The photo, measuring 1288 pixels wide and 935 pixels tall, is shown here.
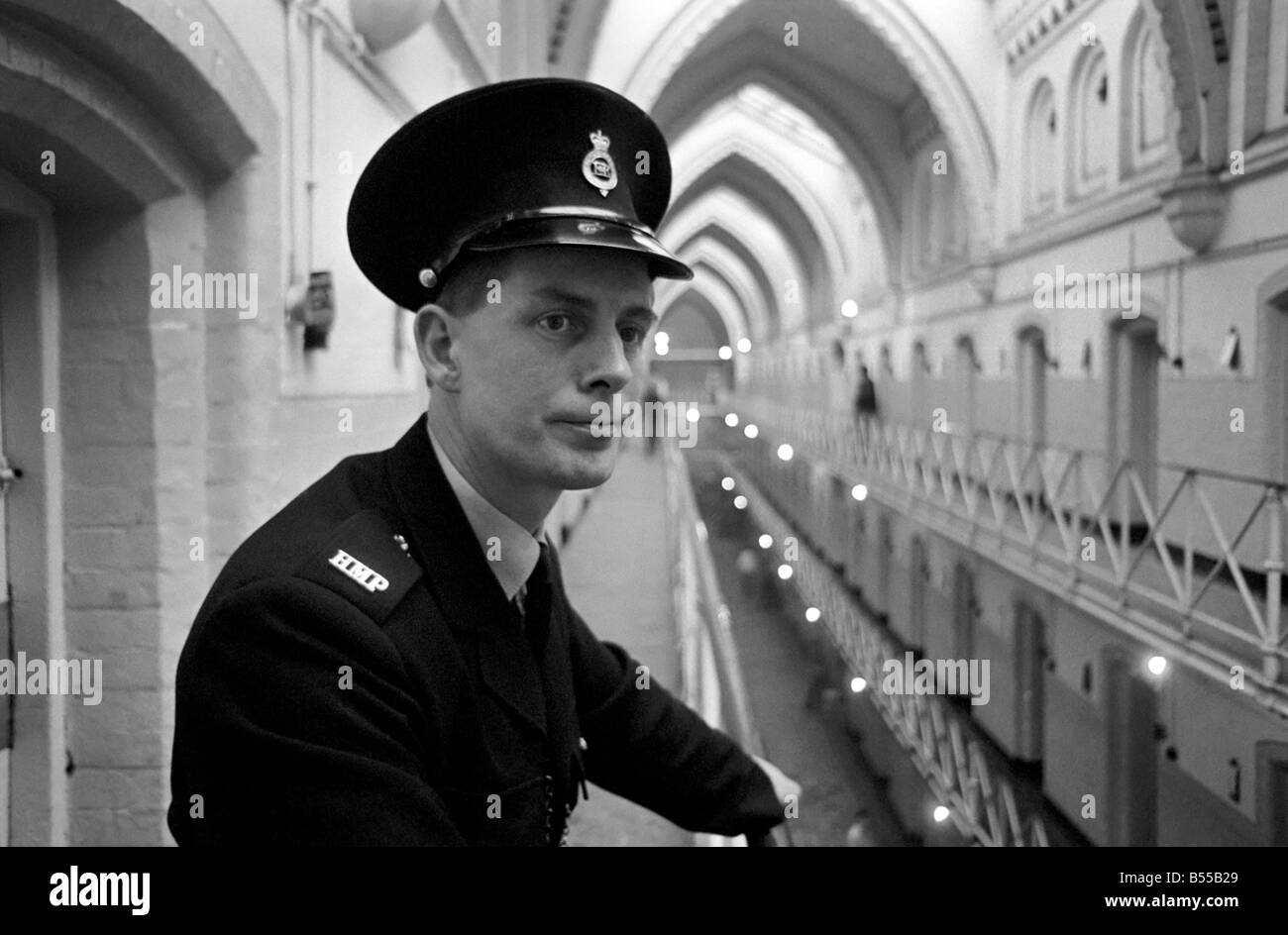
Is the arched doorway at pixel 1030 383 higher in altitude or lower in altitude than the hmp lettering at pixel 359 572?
higher

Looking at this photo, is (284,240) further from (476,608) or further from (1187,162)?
(1187,162)

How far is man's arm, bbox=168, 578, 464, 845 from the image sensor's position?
771 millimetres

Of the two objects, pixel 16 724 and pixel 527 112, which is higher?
pixel 527 112

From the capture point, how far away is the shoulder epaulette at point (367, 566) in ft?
2.78

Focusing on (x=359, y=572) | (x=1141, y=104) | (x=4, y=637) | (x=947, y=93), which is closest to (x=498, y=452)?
(x=359, y=572)

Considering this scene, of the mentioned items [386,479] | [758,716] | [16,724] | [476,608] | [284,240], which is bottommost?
[758,716]

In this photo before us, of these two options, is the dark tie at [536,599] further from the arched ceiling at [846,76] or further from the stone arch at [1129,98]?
the arched ceiling at [846,76]

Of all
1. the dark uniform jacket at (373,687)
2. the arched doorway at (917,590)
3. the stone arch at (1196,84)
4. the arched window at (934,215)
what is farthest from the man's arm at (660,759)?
the arched window at (934,215)

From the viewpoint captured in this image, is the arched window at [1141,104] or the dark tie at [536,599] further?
the arched window at [1141,104]

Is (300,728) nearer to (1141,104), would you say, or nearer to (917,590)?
(1141,104)

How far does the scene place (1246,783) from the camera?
366 cm

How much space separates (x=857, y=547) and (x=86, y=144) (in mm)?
11872
